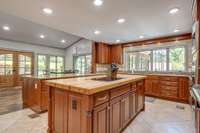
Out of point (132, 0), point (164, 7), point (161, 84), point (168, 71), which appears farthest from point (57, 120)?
point (168, 71)

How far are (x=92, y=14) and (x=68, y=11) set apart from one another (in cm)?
54

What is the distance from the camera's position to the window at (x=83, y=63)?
25.3ft

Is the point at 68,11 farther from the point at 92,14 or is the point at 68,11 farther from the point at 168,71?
the point at 168,71

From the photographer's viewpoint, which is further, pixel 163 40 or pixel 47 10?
pixel 163 40

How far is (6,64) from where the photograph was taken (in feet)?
20.6

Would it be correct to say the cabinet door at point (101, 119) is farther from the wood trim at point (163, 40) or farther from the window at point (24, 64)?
the window at point (24, 64)

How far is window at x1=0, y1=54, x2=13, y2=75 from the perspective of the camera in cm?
614

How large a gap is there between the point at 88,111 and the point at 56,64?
26.0 feet

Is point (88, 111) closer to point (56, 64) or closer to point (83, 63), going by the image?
point (83, 63)

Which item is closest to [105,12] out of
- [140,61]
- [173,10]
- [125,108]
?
[173,10]

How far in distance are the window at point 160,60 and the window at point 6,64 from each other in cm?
724

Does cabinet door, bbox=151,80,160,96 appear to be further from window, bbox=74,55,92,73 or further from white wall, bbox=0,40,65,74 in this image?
white wall, bbox=0,40,65,74

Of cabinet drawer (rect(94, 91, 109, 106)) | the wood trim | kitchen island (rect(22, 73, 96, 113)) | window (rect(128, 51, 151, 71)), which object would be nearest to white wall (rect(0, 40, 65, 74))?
kitchen island (rect(22, 73, 96, 113))

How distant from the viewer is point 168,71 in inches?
193
